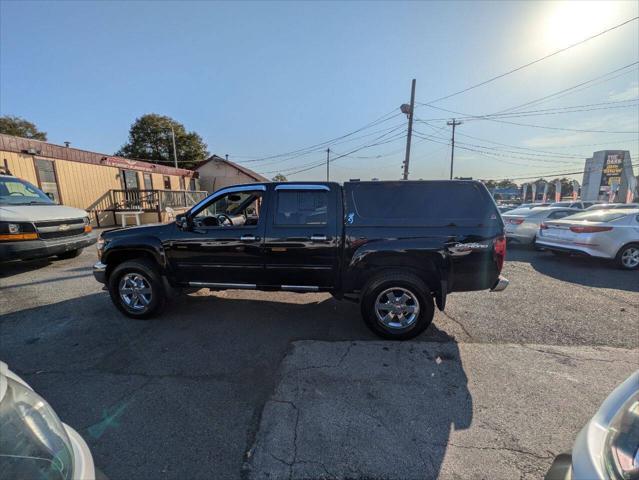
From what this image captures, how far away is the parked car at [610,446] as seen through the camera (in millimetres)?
1027

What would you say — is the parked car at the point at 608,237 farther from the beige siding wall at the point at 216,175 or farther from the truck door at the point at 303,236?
the beige siding wall at the point at 216,175

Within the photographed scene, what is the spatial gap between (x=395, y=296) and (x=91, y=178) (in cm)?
1705

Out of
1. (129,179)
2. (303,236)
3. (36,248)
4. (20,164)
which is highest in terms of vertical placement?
(20,164)

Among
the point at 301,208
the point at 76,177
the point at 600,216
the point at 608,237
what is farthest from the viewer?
the point at 76,177

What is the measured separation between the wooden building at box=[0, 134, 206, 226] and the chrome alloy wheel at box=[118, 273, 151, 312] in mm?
10583

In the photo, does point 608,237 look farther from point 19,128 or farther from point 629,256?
point 19,128

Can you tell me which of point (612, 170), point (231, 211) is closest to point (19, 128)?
point (231, 211)

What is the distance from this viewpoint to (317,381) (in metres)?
2.81

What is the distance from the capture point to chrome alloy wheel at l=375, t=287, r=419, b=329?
3.57 meters

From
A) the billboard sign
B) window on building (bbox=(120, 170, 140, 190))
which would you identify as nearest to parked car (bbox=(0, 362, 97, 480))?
window on building (bbox=(120, 170, 140, 190))

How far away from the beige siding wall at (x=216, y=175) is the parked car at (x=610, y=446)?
32.5 m

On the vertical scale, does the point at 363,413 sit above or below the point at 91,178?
below

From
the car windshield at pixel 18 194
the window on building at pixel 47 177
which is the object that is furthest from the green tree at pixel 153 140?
the car windshield at pixel 18 194

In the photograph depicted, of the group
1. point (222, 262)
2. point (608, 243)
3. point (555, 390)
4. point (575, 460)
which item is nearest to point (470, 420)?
point (555, 390)
